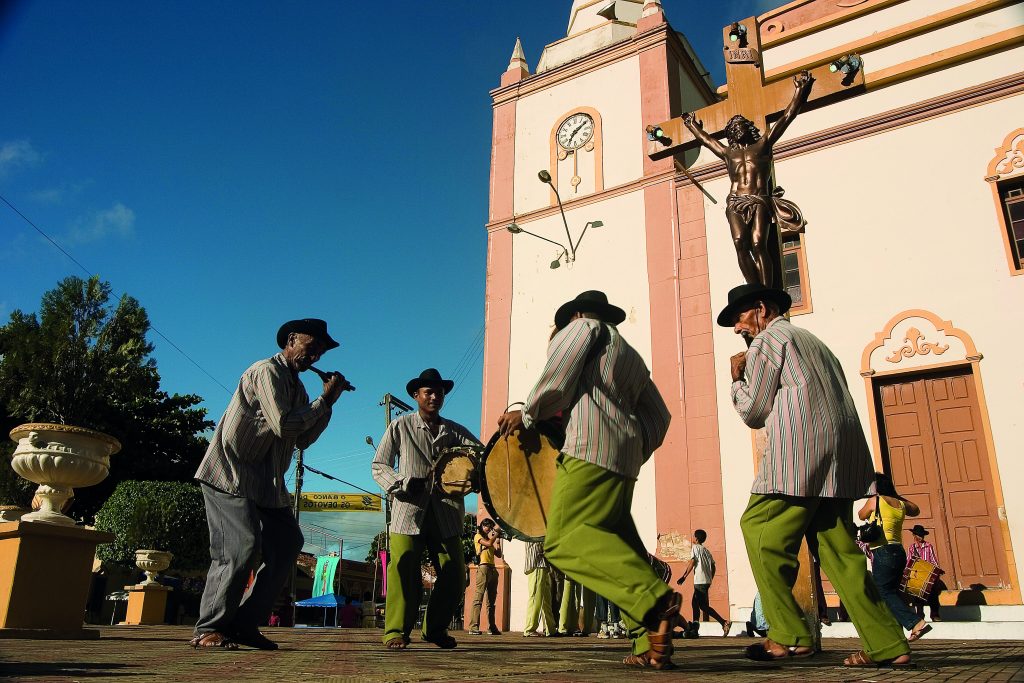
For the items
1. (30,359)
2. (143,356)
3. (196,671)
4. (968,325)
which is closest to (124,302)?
(143,356)

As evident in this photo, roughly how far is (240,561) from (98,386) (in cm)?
2873

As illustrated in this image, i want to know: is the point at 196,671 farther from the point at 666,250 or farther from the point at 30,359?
the point at 30,359

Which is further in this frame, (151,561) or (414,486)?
(151,561)

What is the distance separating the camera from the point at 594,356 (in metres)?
3.64

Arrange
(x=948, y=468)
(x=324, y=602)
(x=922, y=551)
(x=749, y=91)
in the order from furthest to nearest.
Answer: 1. (x=324, y=602)
2. (x=948, y=468)
3. (x=922, y=551)
4. (x=749, y=91)

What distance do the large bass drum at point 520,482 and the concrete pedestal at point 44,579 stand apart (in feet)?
13.3

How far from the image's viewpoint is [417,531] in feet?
17.2

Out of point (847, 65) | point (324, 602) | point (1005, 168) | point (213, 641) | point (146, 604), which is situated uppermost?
point (1005, 168)

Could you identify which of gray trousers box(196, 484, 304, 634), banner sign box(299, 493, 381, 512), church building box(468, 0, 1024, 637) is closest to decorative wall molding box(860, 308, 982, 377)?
church building box(468, 0, 1024, 637)

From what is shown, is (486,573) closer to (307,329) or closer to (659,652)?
(307,329)

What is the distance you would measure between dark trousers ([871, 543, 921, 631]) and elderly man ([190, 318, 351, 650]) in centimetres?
512

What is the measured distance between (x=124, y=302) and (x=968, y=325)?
31779 mm

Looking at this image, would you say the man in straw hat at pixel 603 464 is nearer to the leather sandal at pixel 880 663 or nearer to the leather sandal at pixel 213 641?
the leather sandal at pixel 880 663

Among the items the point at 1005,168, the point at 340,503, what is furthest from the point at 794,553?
the point at 340,503
